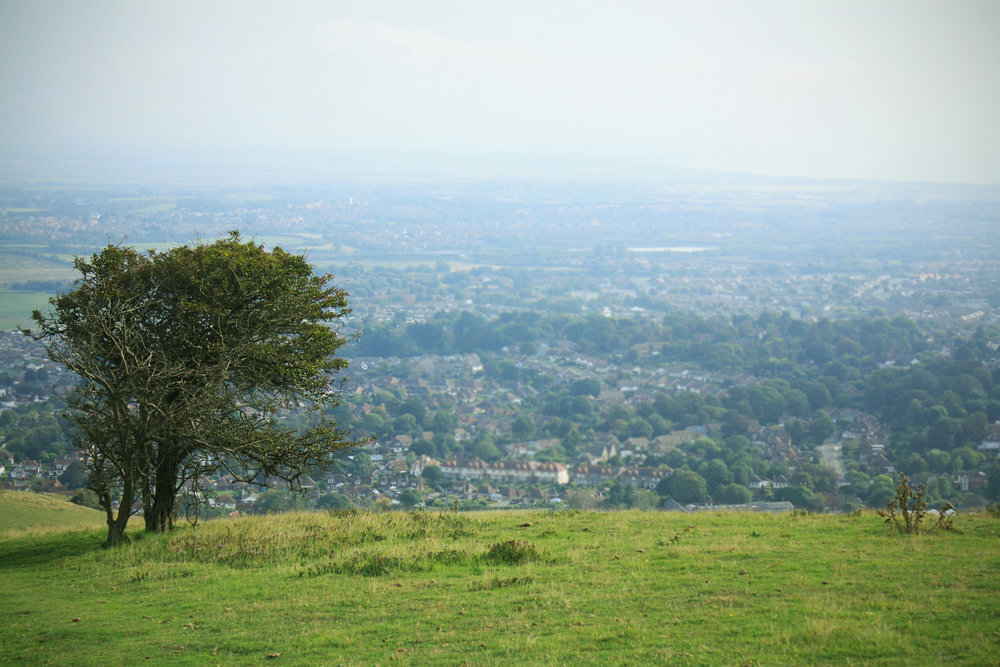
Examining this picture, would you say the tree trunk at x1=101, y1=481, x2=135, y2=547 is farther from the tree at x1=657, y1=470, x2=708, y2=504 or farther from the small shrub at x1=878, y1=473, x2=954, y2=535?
the tree at x1=657, y1=470, x2=708, y2=504

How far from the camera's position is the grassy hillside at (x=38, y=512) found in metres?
15.9

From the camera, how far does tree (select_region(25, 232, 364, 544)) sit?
32.4ft

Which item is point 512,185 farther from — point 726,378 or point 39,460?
point 39,460

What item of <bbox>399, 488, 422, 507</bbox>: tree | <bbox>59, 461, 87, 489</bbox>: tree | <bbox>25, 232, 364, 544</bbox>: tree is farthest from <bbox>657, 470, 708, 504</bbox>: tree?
<bbox>59, 461, 87, 489</bbox>: tree

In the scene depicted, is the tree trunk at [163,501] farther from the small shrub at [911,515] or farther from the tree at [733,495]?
the tree at [733,495]

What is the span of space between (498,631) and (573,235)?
367 ft

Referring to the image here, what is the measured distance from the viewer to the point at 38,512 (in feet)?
55.5

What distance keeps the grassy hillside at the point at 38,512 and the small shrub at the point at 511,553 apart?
379 inches

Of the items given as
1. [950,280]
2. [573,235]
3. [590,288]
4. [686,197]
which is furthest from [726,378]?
[686,197]

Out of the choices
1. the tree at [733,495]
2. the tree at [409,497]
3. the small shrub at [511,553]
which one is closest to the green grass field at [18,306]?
the tree at [409,497]

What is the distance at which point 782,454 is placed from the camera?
33625mm

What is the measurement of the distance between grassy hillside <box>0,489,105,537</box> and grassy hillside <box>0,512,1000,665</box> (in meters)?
5.63

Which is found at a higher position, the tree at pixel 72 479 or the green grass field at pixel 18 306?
the green grass field at pixel 18 306

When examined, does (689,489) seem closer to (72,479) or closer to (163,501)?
(163,501)
